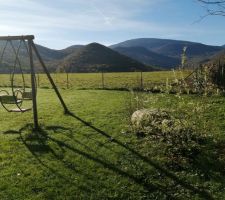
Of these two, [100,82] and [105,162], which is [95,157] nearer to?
[105,162]

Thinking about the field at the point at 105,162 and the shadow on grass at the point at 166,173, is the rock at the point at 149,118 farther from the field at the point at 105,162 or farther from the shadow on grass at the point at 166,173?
the shadow on grass at the point at 166,173

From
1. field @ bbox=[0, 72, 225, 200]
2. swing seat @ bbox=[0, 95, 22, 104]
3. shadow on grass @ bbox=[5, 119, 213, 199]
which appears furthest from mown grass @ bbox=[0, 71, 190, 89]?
swing seat @ bbox=[0, 95, 22, 104]

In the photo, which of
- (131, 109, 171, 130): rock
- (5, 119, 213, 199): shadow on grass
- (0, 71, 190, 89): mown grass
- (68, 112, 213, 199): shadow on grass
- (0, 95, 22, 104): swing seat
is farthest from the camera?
(0, 71, 190, 89): mown grass

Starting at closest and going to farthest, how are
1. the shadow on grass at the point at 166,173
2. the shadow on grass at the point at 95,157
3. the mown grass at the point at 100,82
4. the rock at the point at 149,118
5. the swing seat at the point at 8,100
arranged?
the shadow on grass at the point at 166,173, the shadow on grass at the point at 95,157, the rock at the point at 149,118, the swing seat at the point at 8,100, the mown grass at the point at 100,82

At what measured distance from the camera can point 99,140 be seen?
13.8 metres

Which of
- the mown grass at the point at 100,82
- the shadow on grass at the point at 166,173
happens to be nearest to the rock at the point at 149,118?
the shadow on grass at the point at 166,173

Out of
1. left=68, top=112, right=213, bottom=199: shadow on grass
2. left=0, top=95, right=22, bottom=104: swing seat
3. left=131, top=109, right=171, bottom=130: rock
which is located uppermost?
left=0, top=95, right=22, bottom=104: swing seat

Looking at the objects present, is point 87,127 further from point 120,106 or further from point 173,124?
point 120,106

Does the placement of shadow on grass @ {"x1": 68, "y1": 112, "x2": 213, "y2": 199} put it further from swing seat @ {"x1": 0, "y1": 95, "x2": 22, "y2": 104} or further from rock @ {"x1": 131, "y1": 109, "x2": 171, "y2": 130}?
swing seat @ {"x1": 0, "y1": 95, "x2": 22, "y2": 104}

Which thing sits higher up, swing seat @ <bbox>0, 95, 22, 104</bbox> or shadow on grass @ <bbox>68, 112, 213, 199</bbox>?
swing seat @ <bbox>0, 95, 22, 104</bbox>

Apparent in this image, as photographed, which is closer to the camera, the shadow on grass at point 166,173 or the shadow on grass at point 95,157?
the shadow on grass at point 166,173

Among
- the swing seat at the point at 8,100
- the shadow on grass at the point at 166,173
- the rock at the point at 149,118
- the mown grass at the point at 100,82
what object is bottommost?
the shadow on grass at the point at 166,173

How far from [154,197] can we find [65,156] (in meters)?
3.75

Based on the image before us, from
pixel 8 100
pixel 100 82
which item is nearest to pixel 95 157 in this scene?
pixel 8 100
